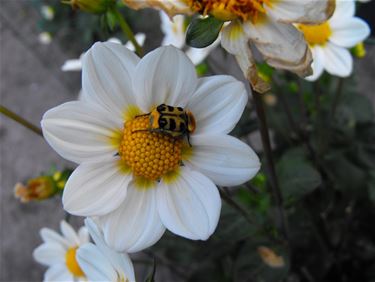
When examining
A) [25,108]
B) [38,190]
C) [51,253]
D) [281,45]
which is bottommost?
[25,108]

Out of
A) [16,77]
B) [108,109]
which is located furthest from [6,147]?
[108,109]

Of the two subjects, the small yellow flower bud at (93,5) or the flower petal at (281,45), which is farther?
the small yellow flower bud at (93,5)

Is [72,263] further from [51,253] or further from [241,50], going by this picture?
[241,50]

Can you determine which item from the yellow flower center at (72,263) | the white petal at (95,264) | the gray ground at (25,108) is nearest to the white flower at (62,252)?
the yellow flower center at (72,263)

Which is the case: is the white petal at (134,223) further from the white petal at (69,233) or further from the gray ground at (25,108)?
the gray ground at (25,108)

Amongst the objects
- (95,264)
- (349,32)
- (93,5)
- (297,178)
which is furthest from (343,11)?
(95,264)

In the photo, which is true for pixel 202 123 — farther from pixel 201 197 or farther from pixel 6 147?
pixel 6 147
